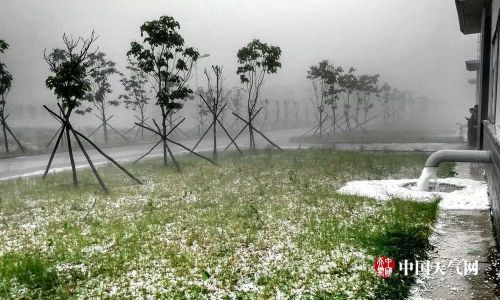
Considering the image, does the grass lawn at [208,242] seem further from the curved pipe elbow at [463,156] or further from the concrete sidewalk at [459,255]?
the curved pipe elbow at [463,156]

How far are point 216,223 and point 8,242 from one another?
15.4 ft

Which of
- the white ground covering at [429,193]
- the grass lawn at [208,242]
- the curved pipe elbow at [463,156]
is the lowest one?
the grass lawn at [208,242]

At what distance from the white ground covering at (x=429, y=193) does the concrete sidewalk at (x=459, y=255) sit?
736 millimetres

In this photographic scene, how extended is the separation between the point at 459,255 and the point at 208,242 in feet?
15.1

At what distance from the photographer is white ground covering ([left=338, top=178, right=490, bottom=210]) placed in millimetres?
9078

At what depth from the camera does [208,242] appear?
747 centimetres

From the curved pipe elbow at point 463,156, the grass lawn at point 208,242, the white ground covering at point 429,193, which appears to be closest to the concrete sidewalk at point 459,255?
the grass lawn at point 208,242

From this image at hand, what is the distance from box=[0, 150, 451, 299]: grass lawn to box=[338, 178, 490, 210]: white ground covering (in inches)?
27.1

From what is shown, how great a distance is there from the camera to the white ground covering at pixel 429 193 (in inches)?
357

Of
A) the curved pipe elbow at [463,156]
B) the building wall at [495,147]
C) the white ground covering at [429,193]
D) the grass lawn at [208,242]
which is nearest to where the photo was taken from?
the grass lawn at [208,242]

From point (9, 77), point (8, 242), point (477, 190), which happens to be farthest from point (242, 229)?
point (9, 77)

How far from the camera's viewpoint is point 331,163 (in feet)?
60.5

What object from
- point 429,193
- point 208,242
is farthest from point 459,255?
point 429,193

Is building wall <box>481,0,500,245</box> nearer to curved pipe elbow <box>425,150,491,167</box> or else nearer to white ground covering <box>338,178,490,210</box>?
curved pipe elbow <box>425,150,491,167</box>
